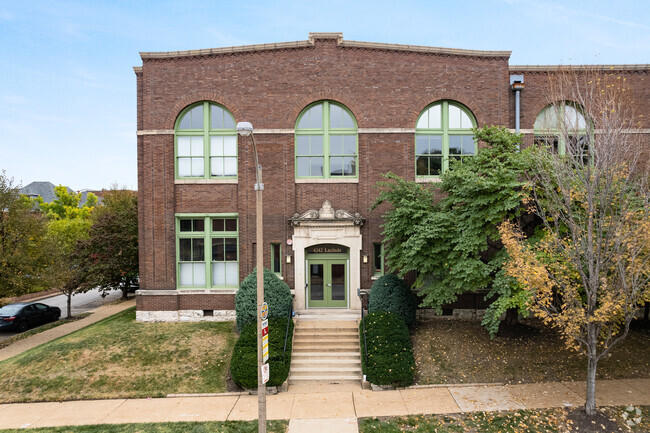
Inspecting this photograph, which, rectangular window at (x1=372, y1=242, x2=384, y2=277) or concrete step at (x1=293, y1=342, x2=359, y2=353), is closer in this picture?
concrete step at (x1=293, y1=342, x2=359, y2=353)

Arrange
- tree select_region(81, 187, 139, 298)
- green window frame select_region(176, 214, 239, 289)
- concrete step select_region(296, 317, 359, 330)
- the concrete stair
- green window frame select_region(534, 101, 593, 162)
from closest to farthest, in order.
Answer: green window frame select_region(534, 101, 593, 162), the concrete stair, concrete step select_region(296, 317, 359, 330), green window frame select_region(176, 214, 239, 289), tree select_region(81, 187, 139, 298)

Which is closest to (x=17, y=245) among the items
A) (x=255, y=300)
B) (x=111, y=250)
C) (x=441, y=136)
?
(x=111, y=250)

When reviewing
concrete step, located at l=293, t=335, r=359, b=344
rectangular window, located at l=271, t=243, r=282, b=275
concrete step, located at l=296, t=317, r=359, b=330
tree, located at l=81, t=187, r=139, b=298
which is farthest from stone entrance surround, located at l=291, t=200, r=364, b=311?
tree, located at l=81, t=187, r=139, b=298

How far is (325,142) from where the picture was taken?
14547mm

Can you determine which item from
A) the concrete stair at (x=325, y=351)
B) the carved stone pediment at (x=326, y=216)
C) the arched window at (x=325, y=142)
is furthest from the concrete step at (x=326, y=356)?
the arched window at (x=325, y=142)

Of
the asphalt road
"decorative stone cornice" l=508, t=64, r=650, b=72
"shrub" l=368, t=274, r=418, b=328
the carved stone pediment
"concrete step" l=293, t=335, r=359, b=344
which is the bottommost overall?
the asphalt road

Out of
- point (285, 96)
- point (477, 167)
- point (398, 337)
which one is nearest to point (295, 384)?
point (398, 337)

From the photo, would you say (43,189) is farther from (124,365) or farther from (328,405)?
(328,405)

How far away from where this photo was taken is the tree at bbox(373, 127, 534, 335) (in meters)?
9.73

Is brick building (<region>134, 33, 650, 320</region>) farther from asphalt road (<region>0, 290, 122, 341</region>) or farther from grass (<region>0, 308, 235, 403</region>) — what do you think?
asphalt road (<region>0, 290, 122, 341</region>)

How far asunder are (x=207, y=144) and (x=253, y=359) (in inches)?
347

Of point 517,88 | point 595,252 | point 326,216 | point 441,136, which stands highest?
point 517,88

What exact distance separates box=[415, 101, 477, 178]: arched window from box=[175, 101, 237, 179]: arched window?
25.0 feet

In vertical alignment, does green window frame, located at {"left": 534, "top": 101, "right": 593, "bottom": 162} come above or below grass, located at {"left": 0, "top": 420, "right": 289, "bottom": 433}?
above
